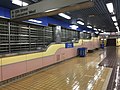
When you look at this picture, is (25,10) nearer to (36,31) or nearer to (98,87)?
(36,31)

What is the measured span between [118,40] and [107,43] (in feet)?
8.35

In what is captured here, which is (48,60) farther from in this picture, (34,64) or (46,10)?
(46,10)

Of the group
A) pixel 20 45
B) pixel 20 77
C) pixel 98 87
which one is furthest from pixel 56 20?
pixel 98 87

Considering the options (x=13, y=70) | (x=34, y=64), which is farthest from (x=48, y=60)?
(x=13, y=70)

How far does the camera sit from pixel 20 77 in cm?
486

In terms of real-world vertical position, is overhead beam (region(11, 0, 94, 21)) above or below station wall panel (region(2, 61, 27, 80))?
above

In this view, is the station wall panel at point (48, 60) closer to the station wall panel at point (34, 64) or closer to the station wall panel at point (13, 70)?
the station wall panel at point (34, 64)

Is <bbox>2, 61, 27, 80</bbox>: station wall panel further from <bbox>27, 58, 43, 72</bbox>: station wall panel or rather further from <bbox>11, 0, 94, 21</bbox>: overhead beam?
<bbox>11, 0, 94, 21</bbox>: overhead beam

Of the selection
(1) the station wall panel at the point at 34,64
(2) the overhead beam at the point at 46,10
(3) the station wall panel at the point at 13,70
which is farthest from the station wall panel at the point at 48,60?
(2) the overhead beam at the point at 46,10

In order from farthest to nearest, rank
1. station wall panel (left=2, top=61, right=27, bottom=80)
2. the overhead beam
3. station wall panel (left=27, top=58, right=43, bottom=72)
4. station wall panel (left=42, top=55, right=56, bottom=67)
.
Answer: station wall panel (left=42, top=55, right=56, bottom=67) < station wall panel (left=27, top=58, right=43, bottom=72) < station wall panel (left=2, top=61, right=27, bottom=80) < the overhead beam

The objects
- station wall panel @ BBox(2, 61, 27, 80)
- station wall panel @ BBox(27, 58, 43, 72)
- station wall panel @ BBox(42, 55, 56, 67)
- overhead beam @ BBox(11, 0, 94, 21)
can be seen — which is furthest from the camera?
station wall panel @ BBox(42, 55, 56, 67)

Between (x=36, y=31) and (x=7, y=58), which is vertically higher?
(x=36, y=31)

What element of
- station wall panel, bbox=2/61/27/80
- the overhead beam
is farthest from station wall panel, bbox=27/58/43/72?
the overhead beam

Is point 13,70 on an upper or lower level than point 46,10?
lower
